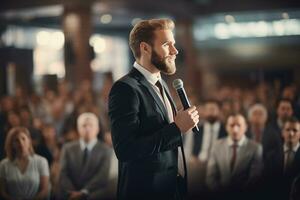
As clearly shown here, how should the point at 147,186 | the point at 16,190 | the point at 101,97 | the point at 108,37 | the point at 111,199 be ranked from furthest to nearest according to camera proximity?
the point at 108,37
the point at 101,97
the point at 111,199
the point at 16,190
the point at 147,186

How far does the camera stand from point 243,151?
4875 millimetres

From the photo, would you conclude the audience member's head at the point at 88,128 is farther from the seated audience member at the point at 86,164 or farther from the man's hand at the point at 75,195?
the man's hand at the point at 75,195

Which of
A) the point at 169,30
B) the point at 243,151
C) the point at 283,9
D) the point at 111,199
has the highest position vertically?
the point at 283,9

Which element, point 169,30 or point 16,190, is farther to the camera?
point 16,190

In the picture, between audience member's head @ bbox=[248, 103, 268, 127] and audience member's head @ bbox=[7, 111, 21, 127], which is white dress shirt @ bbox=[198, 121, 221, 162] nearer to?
audience member's head @ bbox=[248, 103, 268, 127]

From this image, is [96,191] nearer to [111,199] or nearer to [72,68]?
[111,199]

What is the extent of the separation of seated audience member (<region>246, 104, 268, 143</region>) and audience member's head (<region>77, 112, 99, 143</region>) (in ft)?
4.06

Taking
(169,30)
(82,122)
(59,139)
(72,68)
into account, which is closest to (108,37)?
(72,68)

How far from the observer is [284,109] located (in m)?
4.79

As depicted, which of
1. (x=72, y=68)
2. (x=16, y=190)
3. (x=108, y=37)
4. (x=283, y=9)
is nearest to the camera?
(x=16, y=190)

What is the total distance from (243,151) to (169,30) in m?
2.41

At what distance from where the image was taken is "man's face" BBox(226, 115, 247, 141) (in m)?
4.98

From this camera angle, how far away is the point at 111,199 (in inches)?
189

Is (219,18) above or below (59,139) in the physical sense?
above
